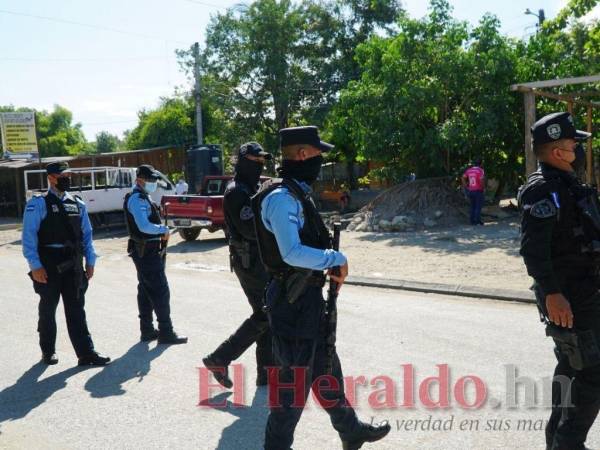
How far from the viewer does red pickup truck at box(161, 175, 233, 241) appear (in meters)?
15.2

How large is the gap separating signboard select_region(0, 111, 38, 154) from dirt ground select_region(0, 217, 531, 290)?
1277 centimetres

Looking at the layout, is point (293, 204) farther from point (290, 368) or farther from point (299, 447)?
point (299, 447)

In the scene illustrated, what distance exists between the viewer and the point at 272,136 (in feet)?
91.0

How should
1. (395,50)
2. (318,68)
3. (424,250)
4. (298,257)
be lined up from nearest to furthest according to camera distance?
(298,257) < (424,250) < (395,50) < (318,68)

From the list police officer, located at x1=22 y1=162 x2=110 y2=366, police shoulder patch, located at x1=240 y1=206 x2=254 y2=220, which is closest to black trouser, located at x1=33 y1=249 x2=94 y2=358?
police officer, located at x1=22 y1=162 x2=110 y2=366

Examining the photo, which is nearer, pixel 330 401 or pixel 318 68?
pixel 330 401

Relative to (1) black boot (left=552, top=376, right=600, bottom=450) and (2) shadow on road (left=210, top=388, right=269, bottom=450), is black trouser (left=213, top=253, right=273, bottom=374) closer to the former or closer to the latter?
(2) shadow on road (left=210, top=388, right=269, bottom=450)

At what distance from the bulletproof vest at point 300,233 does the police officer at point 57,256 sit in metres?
2.91

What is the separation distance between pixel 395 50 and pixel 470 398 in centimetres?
1367

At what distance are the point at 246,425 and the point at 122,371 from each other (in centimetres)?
175

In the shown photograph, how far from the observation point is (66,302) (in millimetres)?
5867

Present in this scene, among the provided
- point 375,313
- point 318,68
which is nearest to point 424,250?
point 375,313

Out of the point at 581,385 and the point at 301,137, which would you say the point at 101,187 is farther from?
the point at 581,385

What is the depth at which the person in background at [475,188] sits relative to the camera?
15148 mm
